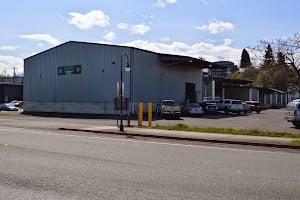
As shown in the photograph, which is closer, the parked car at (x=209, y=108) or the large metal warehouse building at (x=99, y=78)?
the large metal warehouse building at (x=99, y=78)

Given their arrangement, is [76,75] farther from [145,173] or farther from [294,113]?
[145,173]

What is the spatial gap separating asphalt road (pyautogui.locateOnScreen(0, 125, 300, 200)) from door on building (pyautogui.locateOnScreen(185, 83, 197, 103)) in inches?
1708

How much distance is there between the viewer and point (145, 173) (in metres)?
10.0

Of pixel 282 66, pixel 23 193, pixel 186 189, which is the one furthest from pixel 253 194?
pixel 282 66

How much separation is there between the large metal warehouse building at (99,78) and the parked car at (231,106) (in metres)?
5.05

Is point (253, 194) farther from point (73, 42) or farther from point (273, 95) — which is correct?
point (273, 95)

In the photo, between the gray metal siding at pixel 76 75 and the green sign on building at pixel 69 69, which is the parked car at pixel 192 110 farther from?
the green sign on building at pixel 69 69

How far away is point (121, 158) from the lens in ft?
41.3

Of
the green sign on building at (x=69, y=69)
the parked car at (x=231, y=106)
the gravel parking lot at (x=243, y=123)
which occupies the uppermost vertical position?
the green sign on building at (x=69, y=69)

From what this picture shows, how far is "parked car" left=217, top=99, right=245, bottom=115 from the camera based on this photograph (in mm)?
52469

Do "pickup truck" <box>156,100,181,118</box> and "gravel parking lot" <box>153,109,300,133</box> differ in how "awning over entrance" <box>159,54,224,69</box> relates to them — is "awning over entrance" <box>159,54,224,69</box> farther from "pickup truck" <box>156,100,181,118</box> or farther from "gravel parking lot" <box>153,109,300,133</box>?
"gravel parking lot" <box>153,109,300,133</box>

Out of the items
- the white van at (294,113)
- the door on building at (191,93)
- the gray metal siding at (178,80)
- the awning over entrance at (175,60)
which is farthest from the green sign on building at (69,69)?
the white van at (294,113)

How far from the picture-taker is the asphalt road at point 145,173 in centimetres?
786

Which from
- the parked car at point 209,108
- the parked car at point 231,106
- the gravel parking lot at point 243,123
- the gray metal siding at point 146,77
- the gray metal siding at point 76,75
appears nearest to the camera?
the gravel parking lot at point 243,123
